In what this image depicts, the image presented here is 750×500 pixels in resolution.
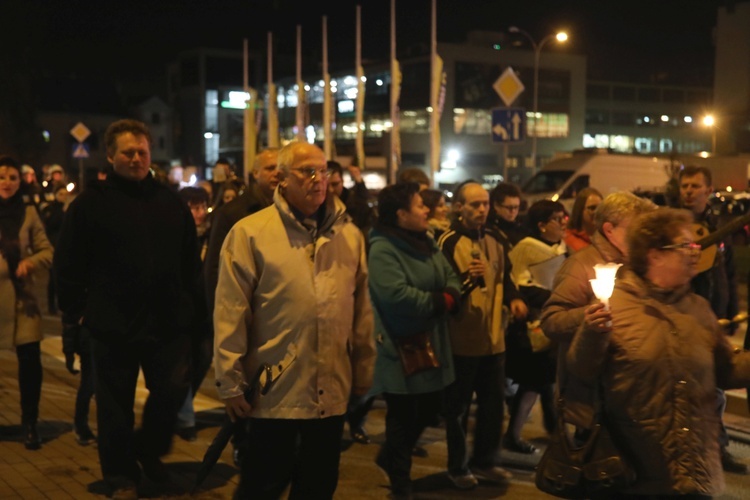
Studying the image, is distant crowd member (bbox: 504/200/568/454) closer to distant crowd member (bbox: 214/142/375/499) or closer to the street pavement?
the street pavement

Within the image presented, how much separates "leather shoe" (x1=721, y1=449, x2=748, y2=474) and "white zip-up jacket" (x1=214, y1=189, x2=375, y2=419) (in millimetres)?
3485

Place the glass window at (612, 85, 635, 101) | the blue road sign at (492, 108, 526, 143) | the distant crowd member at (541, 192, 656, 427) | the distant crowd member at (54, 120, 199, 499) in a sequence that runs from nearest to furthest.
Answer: the distant crowd member at (541, 192, 656, 427)
the distant crowd member at (54, 120, 199, 499)
the blue road sign at (492, 108, 526, 143)
the glass window at (612, 85, 635, 101)

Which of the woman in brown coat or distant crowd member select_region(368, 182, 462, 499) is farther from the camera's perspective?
the woman in brown coat

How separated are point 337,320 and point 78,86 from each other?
9868cm

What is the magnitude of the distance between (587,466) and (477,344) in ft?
7.91

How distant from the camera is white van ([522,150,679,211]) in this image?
28797 millimetres

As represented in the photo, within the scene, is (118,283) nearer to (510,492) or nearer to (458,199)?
(458,199)

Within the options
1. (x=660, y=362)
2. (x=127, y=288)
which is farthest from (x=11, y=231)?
(x=660, y=362)

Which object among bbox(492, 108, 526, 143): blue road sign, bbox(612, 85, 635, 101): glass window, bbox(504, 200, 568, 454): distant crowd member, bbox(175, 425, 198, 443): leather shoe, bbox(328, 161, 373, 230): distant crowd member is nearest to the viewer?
bbox(504, 200, 568, 454): distant crowd member

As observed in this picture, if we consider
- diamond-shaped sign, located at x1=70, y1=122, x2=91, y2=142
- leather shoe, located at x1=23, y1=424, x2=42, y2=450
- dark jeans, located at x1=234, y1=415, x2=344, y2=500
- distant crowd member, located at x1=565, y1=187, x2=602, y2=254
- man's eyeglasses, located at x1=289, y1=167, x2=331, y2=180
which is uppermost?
diamond-shaped sign, located at x1=70, y1=122, x2=91, y2=142

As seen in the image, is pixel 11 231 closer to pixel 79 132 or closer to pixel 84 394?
pixel 84 394

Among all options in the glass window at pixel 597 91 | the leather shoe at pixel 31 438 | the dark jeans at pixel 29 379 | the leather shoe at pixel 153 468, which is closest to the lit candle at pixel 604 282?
the leather shoe at pixel 153 468

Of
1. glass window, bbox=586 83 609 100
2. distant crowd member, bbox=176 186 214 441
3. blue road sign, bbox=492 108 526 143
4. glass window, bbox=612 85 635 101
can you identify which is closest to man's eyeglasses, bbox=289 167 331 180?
distant crowd member, bbox=176 186 214 441

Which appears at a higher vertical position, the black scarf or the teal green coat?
the black scarf
